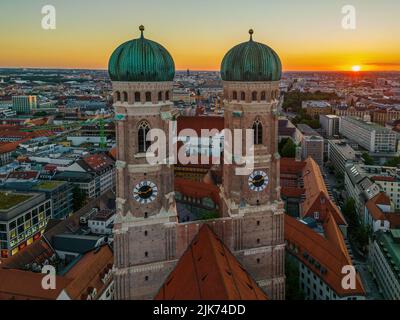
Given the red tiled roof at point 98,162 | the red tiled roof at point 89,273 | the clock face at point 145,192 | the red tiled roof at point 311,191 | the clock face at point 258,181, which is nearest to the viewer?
the clock face at point 145,192

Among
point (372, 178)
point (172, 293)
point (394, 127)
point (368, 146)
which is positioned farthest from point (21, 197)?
point (394, 127)

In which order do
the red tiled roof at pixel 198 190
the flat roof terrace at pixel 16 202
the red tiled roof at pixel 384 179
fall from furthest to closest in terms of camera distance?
the red tiled roof at pixel 384 179
the red tiled roof at pixel 198 190
the flat roof terrace at pixel 16 202

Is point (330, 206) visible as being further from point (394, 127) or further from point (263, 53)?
point (394, 127)

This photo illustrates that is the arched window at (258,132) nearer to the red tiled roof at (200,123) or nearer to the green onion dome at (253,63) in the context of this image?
the green onion dome at (253,63)

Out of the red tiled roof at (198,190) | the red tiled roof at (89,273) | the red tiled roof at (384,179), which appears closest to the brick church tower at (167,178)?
the red tiled roof at (89,273)

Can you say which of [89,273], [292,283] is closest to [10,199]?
[89,273]

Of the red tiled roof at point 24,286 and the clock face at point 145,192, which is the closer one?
the clock face at point 145,192

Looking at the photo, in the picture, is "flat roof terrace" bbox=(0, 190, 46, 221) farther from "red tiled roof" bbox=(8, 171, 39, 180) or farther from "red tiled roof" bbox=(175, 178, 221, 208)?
"red tiled roof" bbox=(175, 178, 221, 208)
